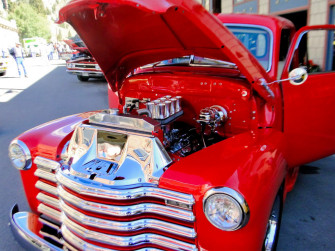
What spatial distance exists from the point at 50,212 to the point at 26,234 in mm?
197

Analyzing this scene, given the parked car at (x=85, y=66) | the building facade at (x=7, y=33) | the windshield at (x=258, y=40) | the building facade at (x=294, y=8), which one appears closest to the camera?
the windshield at (x=258, y=40)

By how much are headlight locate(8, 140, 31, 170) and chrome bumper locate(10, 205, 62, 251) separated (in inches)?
13.7

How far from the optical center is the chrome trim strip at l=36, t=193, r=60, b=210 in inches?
78.2

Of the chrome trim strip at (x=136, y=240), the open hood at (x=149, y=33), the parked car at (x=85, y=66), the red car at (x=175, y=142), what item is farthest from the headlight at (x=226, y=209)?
the parked car at (x=85, y=66)

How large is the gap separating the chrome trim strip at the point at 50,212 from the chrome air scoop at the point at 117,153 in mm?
368

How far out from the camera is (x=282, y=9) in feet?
30.3

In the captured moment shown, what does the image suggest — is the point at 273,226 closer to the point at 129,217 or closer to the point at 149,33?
the point at 129,217

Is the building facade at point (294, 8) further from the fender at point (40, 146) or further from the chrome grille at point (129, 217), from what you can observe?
the chrome grille at point (129, 217)

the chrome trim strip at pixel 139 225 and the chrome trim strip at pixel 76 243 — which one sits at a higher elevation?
the chrome trim strip at pixel 139 225

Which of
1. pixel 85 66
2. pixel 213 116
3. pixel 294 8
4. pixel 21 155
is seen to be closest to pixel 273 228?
pixel 213 116

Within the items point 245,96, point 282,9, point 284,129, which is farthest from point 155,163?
point 282,9

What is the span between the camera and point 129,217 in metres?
1.58

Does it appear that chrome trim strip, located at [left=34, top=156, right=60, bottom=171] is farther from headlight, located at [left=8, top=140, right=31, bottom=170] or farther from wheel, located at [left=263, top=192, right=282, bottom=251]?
wheel, located at [left=263, top=192, right=282, bottom=251]

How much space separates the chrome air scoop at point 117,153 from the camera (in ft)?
5.51
